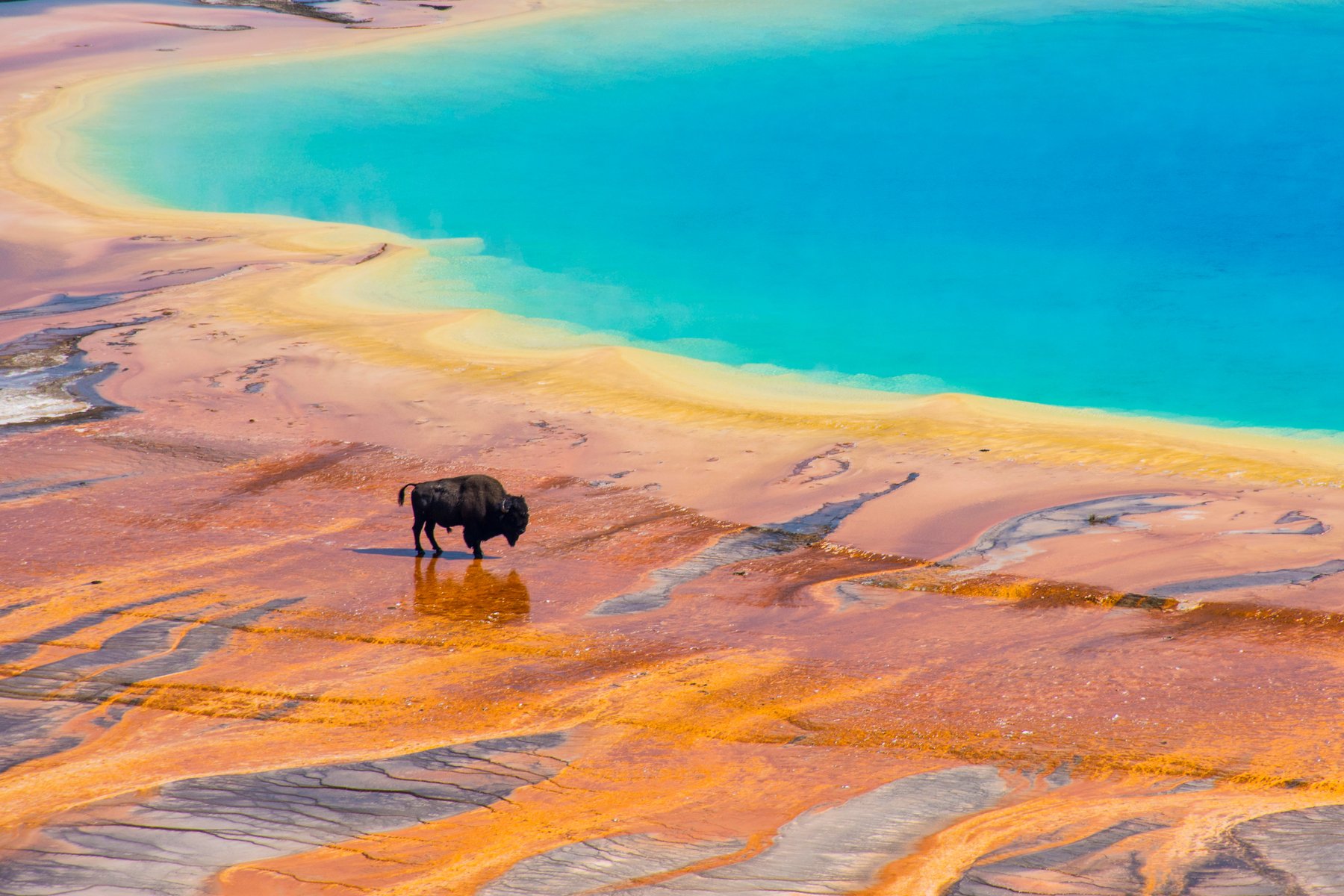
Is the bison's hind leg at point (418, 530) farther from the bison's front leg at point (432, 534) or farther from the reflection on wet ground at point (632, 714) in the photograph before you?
the reflection on wet ground at point (632, 714)

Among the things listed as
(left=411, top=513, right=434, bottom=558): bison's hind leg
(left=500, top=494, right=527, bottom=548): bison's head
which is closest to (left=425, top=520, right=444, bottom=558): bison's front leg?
(left=411, top=513, right=434, bottom=558): bison's hind leg

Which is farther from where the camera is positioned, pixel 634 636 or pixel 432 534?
pixel 432 534

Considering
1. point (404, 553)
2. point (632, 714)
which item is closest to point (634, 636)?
point (632, 714)

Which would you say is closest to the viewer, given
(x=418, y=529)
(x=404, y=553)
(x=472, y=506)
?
(x=472, y=506)

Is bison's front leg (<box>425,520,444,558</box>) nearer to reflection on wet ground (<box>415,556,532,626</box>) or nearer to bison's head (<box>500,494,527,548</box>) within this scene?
reflection on wet ground (<box>415,556,532,626</box>)

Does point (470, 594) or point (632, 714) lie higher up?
point (470, 594)

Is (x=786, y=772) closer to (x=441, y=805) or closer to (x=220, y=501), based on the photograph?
(x=441, y=805)

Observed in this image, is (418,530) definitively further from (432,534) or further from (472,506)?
(472,506)

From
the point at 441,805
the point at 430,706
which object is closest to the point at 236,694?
the point at 430,706
